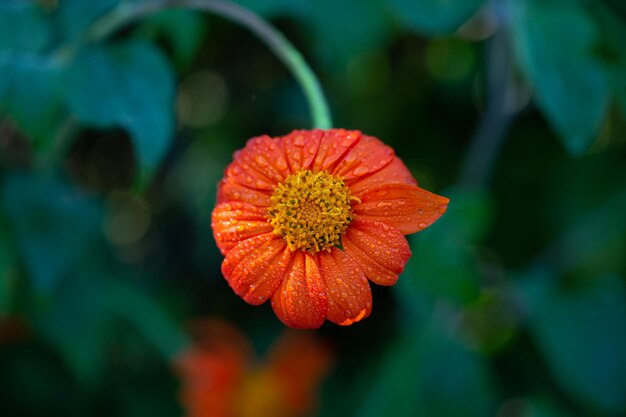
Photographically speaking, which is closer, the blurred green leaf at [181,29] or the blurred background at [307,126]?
the blurred background at [307,126]

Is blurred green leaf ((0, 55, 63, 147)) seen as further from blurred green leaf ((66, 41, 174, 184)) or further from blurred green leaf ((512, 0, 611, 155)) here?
blurred green leaf ((512, 0, 611, 155))

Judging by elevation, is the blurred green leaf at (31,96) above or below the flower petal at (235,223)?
above

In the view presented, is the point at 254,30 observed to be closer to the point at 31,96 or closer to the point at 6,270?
the point at 31,96

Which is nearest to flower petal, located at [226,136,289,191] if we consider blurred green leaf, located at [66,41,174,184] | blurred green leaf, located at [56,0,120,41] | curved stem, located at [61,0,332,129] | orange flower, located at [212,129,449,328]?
orange flower, located at [212,129,449,328]

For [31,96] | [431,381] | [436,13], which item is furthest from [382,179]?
[431,381]

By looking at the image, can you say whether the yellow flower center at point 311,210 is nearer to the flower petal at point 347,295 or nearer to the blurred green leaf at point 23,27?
the flower petal at point 347,295

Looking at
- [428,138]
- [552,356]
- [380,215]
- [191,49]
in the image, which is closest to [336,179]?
[380,215]

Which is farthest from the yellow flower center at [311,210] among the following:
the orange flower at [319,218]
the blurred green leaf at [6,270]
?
the blurred green leaf at [6,270]
